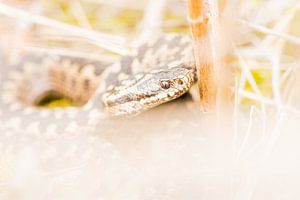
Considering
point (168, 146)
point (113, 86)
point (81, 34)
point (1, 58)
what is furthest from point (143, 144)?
point (1, 58)

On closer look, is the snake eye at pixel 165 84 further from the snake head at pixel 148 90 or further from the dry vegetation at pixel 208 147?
the dry vegetation at pixel 208 147

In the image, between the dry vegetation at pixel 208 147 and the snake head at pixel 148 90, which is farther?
the snake head at pixel 148 90

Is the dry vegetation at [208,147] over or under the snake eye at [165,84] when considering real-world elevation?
under

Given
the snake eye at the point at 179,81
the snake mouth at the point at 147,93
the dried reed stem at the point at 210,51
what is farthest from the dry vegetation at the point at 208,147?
the snake eye at the point at 179,81

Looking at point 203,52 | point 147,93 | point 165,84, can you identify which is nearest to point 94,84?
point 147,93

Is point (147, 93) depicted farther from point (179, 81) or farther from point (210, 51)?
point (210, 51)

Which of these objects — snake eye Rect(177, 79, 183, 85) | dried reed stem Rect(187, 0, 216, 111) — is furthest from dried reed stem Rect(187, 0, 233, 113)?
snake eye Rect(177, 79, 183, 85)

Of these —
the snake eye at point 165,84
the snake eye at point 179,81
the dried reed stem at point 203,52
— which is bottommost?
the snake eye at point 165,84

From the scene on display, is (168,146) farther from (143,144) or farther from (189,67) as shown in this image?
(189,67)
